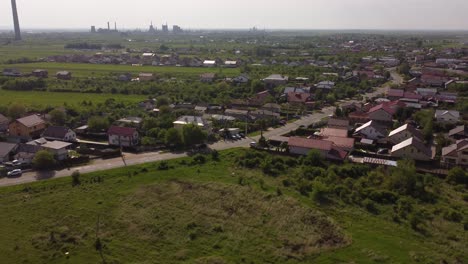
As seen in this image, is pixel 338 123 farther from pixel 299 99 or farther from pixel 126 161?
pixel 126 161

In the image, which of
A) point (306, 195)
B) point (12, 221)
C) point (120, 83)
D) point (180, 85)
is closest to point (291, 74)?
point (180, 85)

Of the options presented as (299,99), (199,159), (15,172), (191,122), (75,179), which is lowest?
(15,172)

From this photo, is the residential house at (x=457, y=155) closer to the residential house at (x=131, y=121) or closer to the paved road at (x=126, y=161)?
the paved road at (x=126, y=161)

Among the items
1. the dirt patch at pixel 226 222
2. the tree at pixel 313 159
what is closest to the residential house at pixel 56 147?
the dirt patch at pixel 226 222

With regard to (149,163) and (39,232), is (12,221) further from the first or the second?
(149,163)

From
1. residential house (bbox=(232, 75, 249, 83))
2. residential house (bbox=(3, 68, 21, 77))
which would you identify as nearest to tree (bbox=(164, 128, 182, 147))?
residential house (bbox=(232, 75, 249, 83))

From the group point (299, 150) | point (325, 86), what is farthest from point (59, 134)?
point (325, 86)
